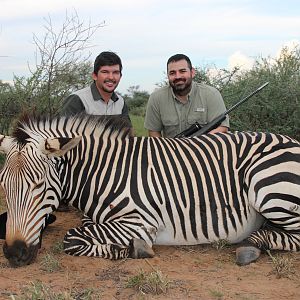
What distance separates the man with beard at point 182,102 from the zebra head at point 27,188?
248 centimetres

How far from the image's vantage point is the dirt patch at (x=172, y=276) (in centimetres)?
305

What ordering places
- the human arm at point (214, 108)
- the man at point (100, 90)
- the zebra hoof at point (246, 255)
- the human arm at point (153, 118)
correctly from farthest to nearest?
the human arm at point (153, 118) → the human arm at point (214, 108) → the man at point (100, 90) → the zebra hoof at point (246, 255)

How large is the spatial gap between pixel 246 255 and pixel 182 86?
2.58 metres

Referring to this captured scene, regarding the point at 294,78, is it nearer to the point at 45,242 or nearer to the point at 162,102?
the point at 162,102

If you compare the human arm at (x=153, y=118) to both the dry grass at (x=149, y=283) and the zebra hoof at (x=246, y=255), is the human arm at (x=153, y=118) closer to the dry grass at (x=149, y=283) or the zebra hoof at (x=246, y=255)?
the zebra hoof at (x=246, y=255)

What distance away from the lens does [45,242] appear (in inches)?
171

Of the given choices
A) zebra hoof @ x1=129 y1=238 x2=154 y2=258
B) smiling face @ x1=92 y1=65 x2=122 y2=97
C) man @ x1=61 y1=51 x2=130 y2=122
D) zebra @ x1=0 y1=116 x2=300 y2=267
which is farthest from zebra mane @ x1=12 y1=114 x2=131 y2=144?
smiling face @ x1=92 y1=65 x2=122 y2=97

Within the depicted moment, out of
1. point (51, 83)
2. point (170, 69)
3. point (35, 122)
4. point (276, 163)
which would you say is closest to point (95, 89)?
point (170, 69)

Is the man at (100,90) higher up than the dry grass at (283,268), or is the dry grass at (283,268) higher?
the man at (100,90)

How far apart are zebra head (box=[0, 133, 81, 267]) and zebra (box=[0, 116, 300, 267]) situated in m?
0.02

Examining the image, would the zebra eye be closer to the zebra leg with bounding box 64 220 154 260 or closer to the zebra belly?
the zebra leg with bounding box 64 220 154 260

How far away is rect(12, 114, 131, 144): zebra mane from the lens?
3811mm

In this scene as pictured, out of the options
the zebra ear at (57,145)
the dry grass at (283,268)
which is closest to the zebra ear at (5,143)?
the zebra ear at (57,145)

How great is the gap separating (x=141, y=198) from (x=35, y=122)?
40.9 inches
